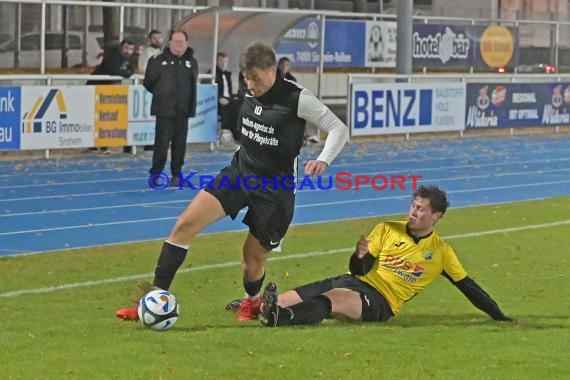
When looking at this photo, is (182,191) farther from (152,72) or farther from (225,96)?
(225,96)

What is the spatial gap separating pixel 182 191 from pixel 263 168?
1037 cm

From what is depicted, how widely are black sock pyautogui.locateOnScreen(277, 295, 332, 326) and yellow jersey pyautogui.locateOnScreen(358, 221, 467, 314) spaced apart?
436 millimetres

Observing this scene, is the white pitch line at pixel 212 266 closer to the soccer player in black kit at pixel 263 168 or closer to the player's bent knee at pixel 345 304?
the soccer player in black kit at pixel 263 168

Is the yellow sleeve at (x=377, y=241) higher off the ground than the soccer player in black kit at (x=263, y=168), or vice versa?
the soccer player in black kit at (x=263, y=168)

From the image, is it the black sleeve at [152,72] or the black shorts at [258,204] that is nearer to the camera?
the black shorts at [258,204]

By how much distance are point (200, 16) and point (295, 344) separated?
65.6 feet

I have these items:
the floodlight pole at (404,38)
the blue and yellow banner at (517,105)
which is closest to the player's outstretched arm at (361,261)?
the floodlight pole at (404,38)

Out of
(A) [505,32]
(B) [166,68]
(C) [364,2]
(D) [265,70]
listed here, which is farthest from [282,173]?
(C) [364,2]

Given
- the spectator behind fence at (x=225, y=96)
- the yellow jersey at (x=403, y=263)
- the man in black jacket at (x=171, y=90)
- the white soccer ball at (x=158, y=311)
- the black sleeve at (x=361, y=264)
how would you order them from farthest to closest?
the spectator behind fence at (x=225, y=96) → the man in black jacket at (x=171, y=90) → the yellow jersey at (x=403, y=263) → the black sleeve at (x=361, y=264) → the white soccer ball at (x=158, y=311)

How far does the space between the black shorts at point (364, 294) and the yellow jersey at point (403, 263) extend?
0.05m

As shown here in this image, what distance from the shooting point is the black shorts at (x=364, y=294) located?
898 cm

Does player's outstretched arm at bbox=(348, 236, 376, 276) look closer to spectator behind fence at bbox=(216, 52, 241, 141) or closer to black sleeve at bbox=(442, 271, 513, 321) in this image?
black sleeve at bbox=(442, 271, 513, 321)

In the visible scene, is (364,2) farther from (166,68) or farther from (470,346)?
(470,346)

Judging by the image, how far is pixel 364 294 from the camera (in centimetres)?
901
